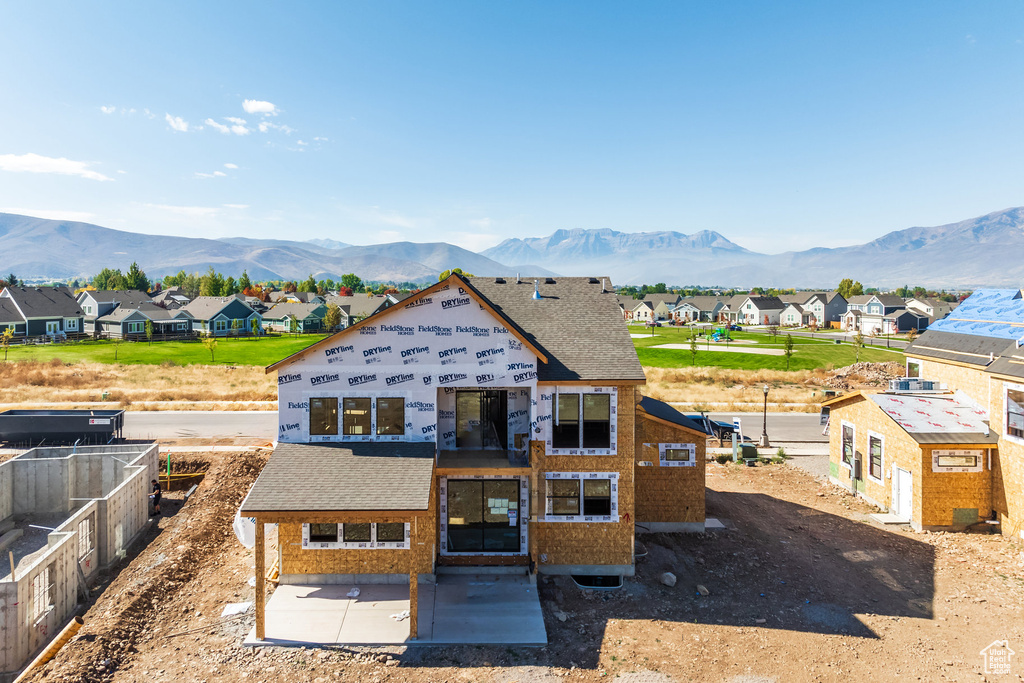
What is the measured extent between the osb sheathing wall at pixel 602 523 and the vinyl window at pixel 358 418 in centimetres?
521

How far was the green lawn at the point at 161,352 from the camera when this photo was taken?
63812mm

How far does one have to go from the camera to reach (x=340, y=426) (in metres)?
16.4

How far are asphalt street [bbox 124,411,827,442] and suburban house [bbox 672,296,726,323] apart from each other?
120 metres

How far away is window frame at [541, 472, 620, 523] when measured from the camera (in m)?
16.8

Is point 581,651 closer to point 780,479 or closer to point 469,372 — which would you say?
point 469,372

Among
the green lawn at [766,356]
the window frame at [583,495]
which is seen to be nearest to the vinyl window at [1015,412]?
the window frame at [583,495]

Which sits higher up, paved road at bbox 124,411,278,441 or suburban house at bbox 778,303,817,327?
suburban house at bbox 778,303,817,327

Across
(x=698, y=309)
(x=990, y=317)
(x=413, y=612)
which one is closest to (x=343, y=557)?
(x=413, y=612)

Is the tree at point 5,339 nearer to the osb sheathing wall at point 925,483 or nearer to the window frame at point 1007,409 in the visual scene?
the osb sheathing wall at point 925,483

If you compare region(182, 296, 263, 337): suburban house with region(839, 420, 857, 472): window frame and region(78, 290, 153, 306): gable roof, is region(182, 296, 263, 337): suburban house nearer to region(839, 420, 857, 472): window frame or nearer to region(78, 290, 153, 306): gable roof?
region(78, 290, 153, 306): gable roof

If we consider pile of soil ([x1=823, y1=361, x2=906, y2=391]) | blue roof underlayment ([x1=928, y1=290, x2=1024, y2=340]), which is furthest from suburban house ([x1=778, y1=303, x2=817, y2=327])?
blue roof underlayment ([x1=928, y1=290, x2=1024, y2=340])

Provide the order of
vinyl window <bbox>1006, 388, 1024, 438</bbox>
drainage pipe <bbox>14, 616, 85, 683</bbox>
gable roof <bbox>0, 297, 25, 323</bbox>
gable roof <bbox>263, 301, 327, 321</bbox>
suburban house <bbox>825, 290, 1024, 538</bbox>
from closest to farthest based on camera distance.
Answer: drainage pipe <bbox>14, 616, 85, 683</bbox> < vinyl window <bbox>1006, 388, 1024, 438</bbox> < suburban house <bbox>825, 290, 1024, 538</bbox> < gable roof <bbox>0, 297, 25, 323</bbox> < gable roof <bbox>263, 301, 327, 321</bbox>

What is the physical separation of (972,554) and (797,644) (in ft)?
32.6

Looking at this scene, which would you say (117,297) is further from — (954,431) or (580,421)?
(954,431)
